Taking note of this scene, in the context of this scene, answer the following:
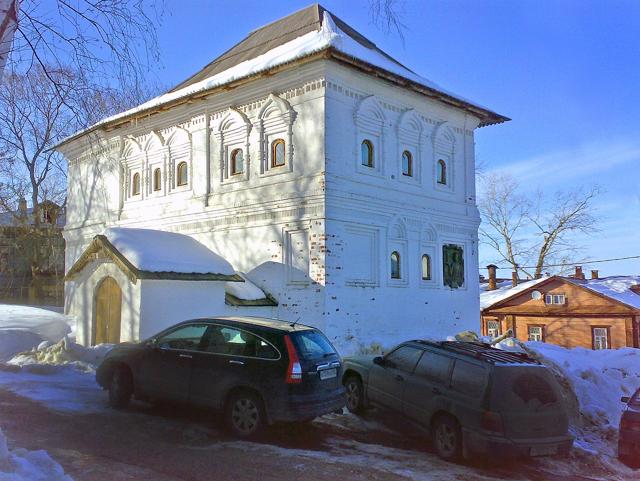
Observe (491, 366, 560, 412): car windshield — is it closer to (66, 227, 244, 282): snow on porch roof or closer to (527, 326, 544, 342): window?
(66, 227, 244, 282): snow on porch roof

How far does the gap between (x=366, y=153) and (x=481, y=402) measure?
10.7m

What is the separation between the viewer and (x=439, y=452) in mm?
7746

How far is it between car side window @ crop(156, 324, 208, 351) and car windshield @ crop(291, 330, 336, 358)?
1491mm

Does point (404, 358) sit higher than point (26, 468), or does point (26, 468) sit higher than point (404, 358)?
point (404, 358)

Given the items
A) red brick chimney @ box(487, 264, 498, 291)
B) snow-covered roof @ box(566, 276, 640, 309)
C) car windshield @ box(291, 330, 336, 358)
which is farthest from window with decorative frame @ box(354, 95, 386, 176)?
red brick chimney @ box(487, 264, 498, 291)

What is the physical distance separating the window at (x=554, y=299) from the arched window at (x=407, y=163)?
73.5 feet

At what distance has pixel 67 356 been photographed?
45.5 ft

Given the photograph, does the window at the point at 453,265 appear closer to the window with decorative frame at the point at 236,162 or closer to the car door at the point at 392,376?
the window with decorative frame at the point at 236,162

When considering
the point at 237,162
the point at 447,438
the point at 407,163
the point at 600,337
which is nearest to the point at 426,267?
the point at 407,163

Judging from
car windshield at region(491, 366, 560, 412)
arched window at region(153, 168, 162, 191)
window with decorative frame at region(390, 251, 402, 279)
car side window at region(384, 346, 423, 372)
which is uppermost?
arched window at region(153, 168, 162, 191)

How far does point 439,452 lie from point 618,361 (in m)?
7.51

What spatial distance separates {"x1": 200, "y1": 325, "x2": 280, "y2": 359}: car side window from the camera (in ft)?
26.8

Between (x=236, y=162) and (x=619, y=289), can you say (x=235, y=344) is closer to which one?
(x=236, y=162)

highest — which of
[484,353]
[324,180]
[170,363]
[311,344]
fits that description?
[324,180]
